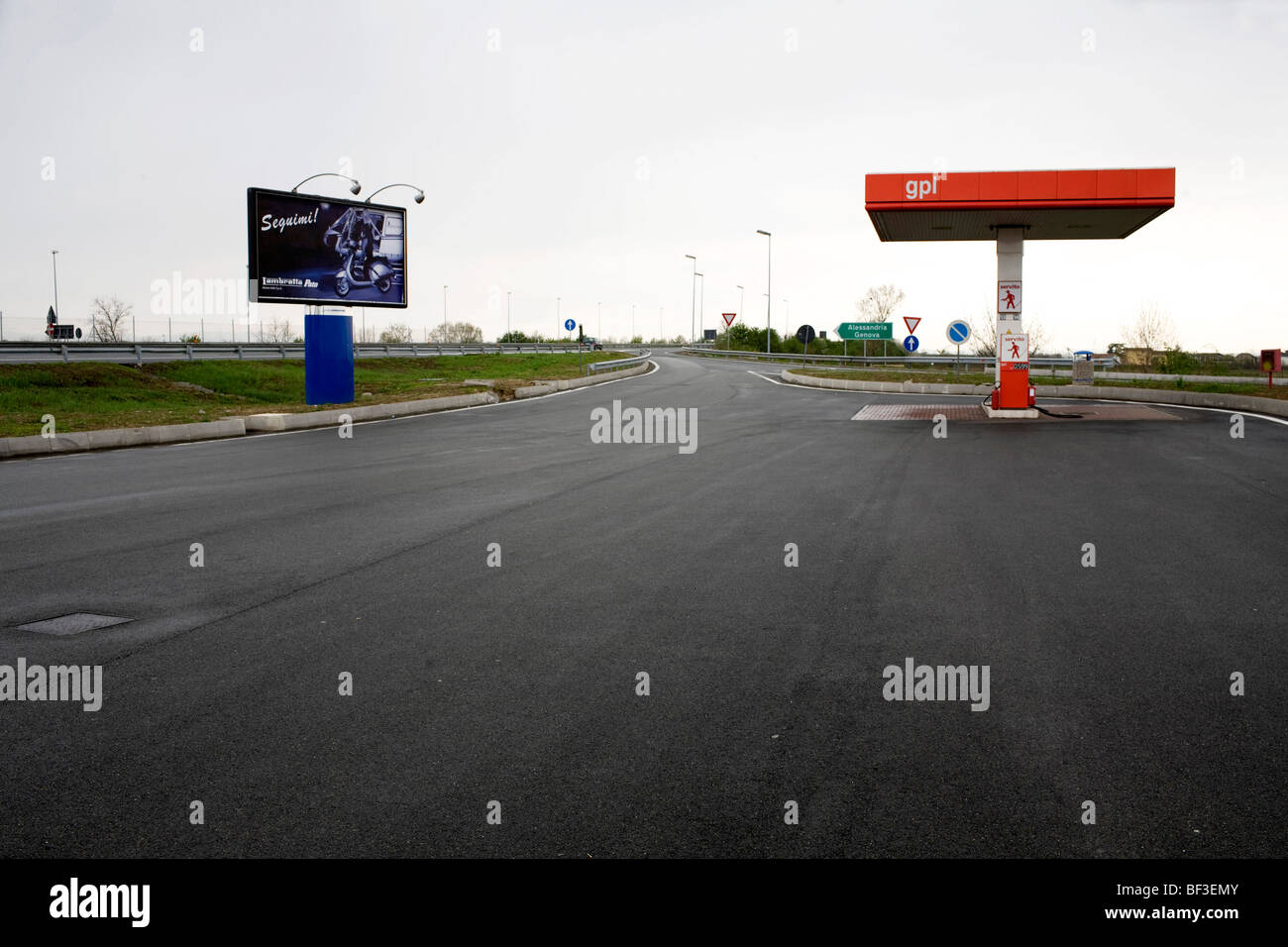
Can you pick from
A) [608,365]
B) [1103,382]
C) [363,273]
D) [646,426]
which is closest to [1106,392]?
[1103,382]

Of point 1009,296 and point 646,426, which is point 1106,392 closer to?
point 1009,296

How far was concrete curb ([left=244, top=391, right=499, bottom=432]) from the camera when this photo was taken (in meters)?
21.1

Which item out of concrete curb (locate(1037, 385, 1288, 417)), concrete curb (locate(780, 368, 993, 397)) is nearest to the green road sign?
concrete curb (locate(780, 368, 993, 397))

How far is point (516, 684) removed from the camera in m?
5.11

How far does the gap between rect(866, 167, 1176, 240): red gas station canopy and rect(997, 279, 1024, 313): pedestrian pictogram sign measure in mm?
1539

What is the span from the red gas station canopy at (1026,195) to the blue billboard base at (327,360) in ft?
49.2

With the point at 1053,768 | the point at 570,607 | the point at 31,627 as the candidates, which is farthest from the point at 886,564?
the point at 31,627

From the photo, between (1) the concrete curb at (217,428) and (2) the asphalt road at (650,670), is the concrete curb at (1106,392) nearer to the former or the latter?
(1) the concrete curb at (217,428)

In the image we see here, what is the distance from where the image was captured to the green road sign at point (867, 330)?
4997 cm
